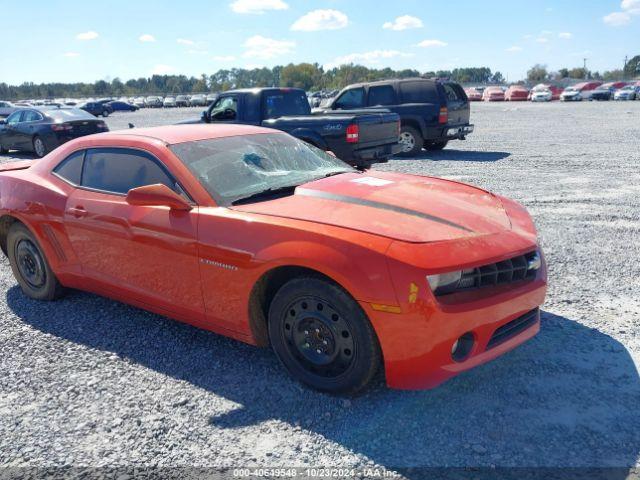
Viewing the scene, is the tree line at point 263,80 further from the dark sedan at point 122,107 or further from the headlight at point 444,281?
the headlight at point 444,281

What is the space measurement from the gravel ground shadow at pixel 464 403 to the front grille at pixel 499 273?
645mm

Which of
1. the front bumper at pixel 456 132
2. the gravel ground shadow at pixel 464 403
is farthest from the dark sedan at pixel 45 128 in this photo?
the gravel ground shadow at pixel 464 403

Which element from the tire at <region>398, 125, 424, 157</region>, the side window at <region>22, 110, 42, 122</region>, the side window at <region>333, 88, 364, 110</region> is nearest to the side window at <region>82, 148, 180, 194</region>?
the tire at <region>398, 125, 424, 157</region>

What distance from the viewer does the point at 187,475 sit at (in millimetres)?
2547

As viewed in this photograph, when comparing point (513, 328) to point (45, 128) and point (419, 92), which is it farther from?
point (45, 128)

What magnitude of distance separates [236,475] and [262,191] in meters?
1.78

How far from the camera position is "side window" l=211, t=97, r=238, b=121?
10211mm

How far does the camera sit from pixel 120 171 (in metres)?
4.02

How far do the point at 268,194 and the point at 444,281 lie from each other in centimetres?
138

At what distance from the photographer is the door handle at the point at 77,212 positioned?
4.05 metres

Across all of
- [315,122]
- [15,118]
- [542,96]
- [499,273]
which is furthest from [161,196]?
[542,96]

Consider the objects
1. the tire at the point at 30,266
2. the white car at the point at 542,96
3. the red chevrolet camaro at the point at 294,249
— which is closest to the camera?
the red chevrolet camaro at the point at 294,249

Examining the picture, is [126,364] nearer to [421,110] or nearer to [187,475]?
[187,475]

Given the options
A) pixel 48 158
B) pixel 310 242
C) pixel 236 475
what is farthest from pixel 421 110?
pixel 236 475
